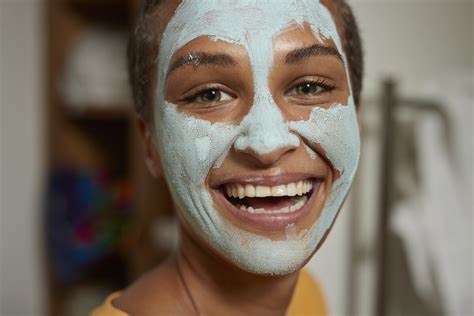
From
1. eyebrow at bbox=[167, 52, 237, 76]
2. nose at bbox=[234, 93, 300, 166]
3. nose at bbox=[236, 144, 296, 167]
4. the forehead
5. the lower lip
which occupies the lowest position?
the lower lip

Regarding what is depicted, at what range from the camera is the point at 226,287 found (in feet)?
2.00

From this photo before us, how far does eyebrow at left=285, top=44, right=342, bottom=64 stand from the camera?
0.54m

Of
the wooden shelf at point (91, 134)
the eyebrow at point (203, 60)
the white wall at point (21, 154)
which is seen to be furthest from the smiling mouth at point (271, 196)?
the white wall at point (21, 154)

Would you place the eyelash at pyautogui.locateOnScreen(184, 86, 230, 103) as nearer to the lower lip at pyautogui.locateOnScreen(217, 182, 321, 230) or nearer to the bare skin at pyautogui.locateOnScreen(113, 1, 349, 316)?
the bare skin at pyautogui.locateOnScreen(113, 1, 349, 316)

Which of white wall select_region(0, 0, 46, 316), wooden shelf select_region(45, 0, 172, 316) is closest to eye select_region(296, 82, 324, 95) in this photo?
wooden shelf select_region(45, 0, 172, 316)

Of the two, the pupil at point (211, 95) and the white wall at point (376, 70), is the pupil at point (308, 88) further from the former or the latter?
the white wall at point (376, 70)

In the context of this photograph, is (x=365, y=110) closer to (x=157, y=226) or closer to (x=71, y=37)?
(x=157, y=226)

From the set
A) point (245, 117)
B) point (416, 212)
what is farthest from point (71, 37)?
point (245, 117)

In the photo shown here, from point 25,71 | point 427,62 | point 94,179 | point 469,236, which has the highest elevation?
point 25,71

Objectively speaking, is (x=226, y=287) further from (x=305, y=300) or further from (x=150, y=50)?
(x=150, y=50)

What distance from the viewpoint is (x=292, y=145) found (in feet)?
1.72

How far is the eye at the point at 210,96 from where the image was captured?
0.55m

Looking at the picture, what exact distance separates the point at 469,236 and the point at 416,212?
0.10 m

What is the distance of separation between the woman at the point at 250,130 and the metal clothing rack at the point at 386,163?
490 mm
